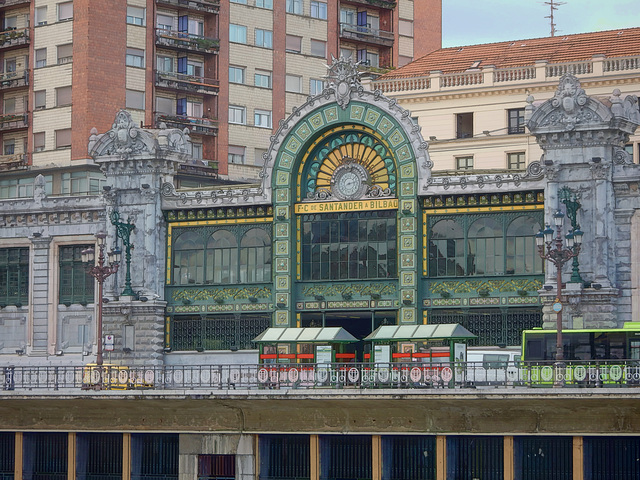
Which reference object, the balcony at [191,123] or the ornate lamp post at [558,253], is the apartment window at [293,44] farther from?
the ornate lamp post at [558,253]

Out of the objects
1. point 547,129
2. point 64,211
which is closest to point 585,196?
point 547,129

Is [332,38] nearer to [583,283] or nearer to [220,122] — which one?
[220,122]

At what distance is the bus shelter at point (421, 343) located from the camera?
195 ft

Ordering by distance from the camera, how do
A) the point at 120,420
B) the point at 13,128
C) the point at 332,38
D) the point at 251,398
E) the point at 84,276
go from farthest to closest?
the point at 332,38, the point at 13,128, the point at 84,276, the point at 120,420, the point at 251,398

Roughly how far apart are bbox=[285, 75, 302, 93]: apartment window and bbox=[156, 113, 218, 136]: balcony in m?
5.96

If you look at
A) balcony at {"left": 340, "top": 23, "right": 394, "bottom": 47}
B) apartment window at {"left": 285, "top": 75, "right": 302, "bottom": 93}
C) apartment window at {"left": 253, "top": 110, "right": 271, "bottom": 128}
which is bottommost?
apartment window at {"left": 253, "top": 110, "right": 271, "bottom": 128}

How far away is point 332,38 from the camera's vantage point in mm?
95188

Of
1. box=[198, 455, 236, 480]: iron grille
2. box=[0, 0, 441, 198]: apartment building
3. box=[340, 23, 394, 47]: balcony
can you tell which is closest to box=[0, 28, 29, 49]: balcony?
box=[0, 0, 441, 198]: apartment building

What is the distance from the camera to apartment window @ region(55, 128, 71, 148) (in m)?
84.8

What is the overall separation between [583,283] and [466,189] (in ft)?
22.1

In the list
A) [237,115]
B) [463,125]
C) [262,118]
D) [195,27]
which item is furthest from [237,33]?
[463,125]

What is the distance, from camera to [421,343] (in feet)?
200

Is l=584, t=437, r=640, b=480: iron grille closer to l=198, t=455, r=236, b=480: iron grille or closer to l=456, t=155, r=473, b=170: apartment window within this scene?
l=198, t=455, r=236, b=480: iron grille

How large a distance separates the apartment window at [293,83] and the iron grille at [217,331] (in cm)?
2548
